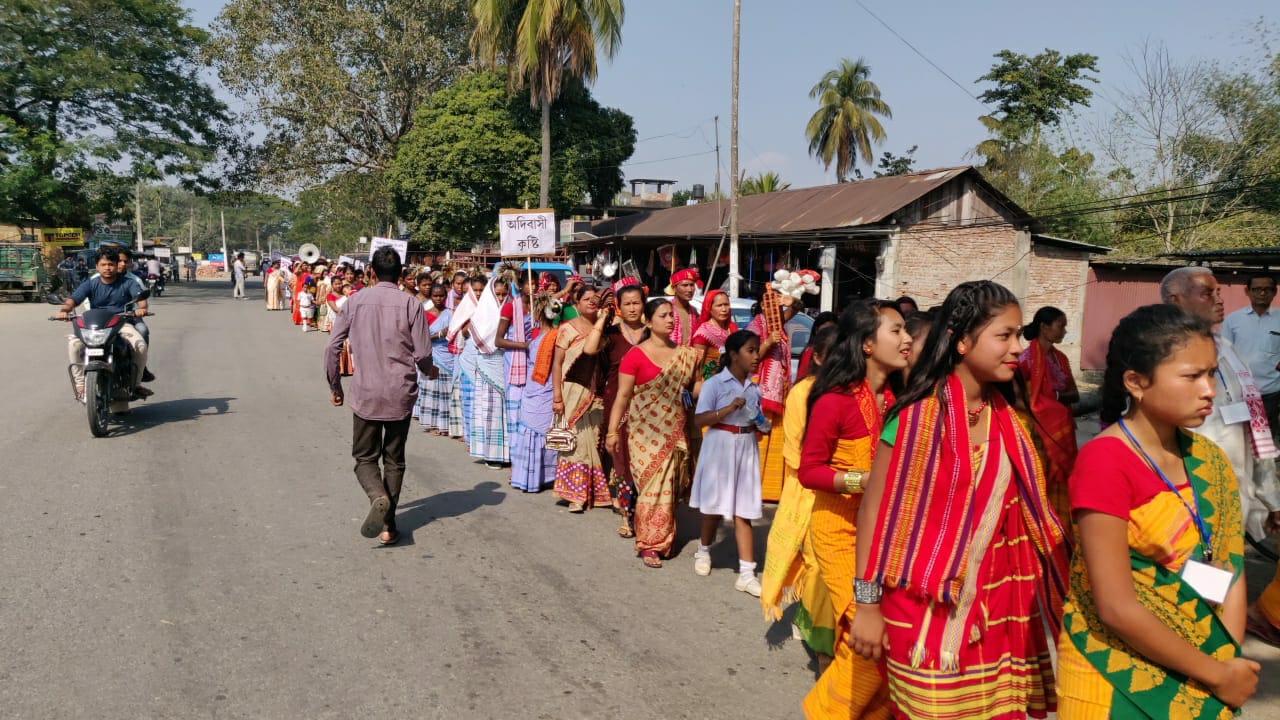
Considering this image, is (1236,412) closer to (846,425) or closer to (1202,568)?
(846,425)

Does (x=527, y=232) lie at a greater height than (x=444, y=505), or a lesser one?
greater

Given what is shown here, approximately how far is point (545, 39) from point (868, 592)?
24.8m

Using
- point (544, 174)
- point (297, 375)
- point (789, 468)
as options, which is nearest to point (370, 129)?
point (544, 174)

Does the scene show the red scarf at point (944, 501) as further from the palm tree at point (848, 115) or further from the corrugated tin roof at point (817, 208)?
the palm tree at point (848, 115)

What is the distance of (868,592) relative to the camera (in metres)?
2.36

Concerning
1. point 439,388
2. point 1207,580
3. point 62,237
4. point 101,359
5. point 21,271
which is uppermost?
point 62,237

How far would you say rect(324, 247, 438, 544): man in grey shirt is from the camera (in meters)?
5.44

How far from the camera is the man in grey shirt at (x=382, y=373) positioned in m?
5.44

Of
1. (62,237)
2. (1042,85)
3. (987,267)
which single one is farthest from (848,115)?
(62,237)

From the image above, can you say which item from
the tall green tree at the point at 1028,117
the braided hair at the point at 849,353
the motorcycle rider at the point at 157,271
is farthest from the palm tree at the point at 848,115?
the braided hair at the point at 849,353

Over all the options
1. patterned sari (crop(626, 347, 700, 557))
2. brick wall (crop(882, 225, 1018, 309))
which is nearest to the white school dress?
patterned sari (crop(626, 347, 700, 557))

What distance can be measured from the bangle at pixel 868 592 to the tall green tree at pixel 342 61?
107 ft

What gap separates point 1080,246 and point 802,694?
19.1m

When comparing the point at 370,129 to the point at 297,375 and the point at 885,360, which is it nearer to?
the point at 297,375
